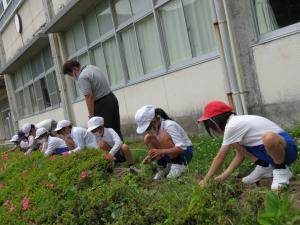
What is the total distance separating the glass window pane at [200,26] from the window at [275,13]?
1123 mm

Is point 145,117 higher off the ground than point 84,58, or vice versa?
point 84,58

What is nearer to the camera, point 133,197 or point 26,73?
point 133,197

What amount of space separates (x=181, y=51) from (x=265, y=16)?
7.81 ft

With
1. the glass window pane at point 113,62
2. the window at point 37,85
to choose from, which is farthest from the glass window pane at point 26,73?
the glass window pane at point 113,62

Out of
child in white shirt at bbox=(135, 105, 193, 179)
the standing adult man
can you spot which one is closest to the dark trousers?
the standing adult man

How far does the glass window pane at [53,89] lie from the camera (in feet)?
57.6

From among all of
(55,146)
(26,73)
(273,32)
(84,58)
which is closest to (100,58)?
(84,58)

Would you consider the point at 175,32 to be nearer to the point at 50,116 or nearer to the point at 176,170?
the point at 176,170

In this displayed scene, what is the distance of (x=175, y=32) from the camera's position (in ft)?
31.2

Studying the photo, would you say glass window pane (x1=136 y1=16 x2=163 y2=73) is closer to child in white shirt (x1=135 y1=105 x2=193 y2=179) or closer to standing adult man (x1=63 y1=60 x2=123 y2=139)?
standing adult man (x1=63 y1=60 x2=123 y2=139)

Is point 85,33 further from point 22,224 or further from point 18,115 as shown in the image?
point 18,115

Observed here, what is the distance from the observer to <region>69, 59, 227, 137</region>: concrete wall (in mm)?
8435

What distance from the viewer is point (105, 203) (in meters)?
4.29

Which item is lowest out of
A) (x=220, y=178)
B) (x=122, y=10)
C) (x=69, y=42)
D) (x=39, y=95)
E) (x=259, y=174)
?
(x=259, y=174)
